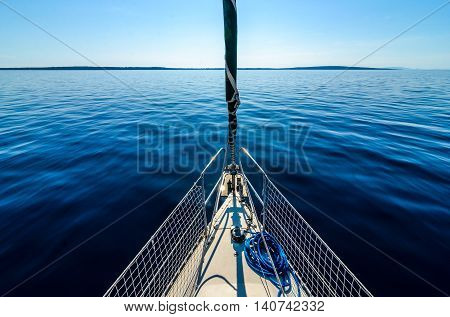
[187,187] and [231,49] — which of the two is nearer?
[231,49]

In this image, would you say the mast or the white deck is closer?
the mast

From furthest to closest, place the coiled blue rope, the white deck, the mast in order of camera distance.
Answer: the coiled blue rope, the white deck, the mast

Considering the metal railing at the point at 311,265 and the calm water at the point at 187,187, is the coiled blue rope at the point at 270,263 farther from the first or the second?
the calm water at the point at 187,187

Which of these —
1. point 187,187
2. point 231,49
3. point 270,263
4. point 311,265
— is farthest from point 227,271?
point 187,187

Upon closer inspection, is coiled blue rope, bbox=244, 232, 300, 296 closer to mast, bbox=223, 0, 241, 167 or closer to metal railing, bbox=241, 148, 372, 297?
metal railing, bbox=241, 148, 372, 297

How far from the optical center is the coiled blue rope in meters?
3.89

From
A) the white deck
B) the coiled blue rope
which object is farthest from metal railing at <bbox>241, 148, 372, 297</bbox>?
the white deck

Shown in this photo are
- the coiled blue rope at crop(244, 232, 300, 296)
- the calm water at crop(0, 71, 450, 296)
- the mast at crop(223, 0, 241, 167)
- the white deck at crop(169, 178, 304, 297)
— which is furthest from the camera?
the calm water at crop(0, 71, 450, 296)

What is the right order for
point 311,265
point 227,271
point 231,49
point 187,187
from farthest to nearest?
point 187,187 → point 311,265 → point 227,271 → point 231,49

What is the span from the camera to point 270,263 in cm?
413

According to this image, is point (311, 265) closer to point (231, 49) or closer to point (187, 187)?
point (231, 49)

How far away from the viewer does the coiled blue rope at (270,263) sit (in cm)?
389

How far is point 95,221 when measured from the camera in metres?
6.44
